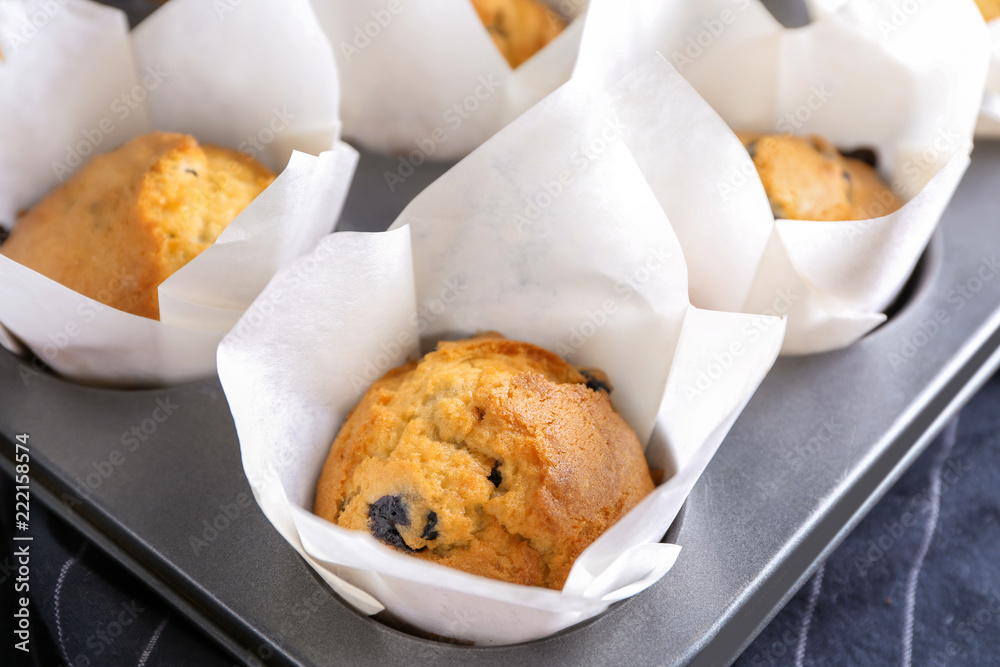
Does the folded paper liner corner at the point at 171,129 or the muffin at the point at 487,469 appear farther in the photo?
the folded paper liner corner at the point at 171,129

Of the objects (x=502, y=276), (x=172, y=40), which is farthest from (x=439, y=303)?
(x=172, y=40)

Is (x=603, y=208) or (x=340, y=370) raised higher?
(x=603, y=208)

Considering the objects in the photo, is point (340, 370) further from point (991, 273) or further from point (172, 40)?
point (991, 273)

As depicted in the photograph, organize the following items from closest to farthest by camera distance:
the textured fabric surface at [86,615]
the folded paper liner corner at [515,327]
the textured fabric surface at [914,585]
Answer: the folded paper liner corner at [515,327] → the textured fabric surface at [86,615] → the textured fabric surface at [914,585]

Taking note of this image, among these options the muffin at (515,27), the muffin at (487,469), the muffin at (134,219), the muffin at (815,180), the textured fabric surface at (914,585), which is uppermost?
the muffin at (515,27)

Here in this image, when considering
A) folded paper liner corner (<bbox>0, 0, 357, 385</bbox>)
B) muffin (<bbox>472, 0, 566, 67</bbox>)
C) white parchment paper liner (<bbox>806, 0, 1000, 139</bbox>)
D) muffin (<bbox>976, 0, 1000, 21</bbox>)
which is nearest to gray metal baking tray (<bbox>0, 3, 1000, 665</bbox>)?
folded paper liner corner (<bbox>0, 0, 357, 385</bbox>)

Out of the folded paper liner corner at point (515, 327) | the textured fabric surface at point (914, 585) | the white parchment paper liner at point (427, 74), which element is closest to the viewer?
the folded paper liner corner at point (515, 327)

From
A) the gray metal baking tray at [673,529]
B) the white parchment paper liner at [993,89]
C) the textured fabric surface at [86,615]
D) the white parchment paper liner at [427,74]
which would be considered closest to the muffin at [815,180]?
the gray metal baking tray at [673,529]

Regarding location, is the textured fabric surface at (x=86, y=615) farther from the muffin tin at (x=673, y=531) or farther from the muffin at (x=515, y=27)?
the muffin at (x=515, y=27)
